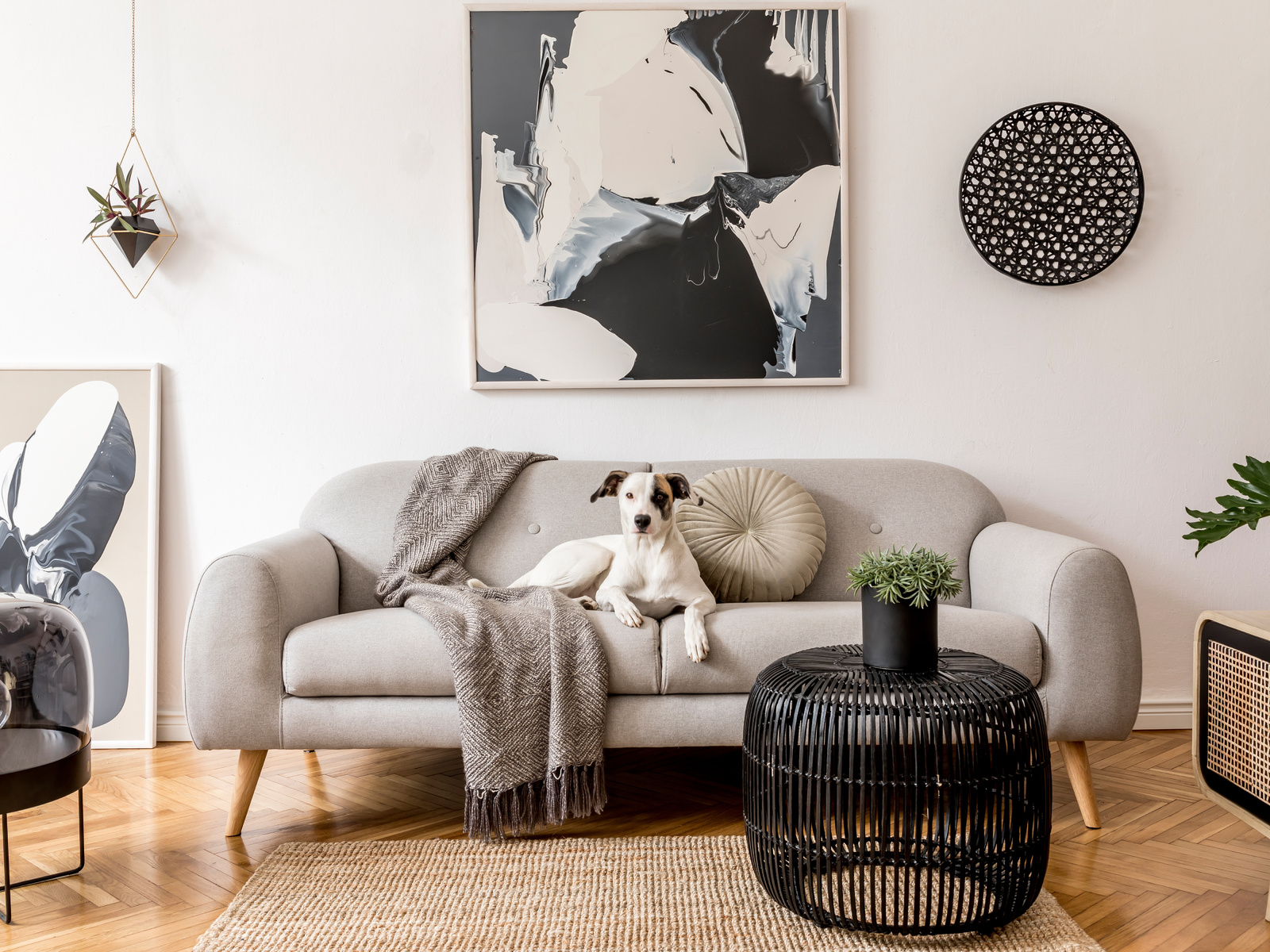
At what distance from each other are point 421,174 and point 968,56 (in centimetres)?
187

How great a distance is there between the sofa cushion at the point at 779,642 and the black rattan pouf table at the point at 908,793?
450 millimetres

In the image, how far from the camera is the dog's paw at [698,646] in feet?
7.09

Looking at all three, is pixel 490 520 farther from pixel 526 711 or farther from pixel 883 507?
pixel 883 507

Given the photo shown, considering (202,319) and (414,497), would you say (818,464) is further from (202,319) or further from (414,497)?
(202,319)

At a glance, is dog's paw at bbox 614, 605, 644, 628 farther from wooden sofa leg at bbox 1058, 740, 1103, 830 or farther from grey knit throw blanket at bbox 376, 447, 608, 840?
wooden sofa leg at bbox 1058, 740, 1103, 830

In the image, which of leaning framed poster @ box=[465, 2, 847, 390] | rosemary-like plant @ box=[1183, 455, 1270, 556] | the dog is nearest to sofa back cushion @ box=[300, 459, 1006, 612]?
the dog

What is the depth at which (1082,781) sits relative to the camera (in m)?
2.22

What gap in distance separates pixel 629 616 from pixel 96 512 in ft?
6.39

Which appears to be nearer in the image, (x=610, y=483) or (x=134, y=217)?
(x=610, y=483)

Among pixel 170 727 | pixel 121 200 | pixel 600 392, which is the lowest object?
pixel 170 727

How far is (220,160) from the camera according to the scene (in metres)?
3.09

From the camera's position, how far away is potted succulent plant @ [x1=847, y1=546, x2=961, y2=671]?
1692 mm

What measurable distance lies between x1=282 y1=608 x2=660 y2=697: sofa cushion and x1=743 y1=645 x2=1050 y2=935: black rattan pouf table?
0.51m

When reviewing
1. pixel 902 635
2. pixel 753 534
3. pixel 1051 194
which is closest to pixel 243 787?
pixel 753 534
